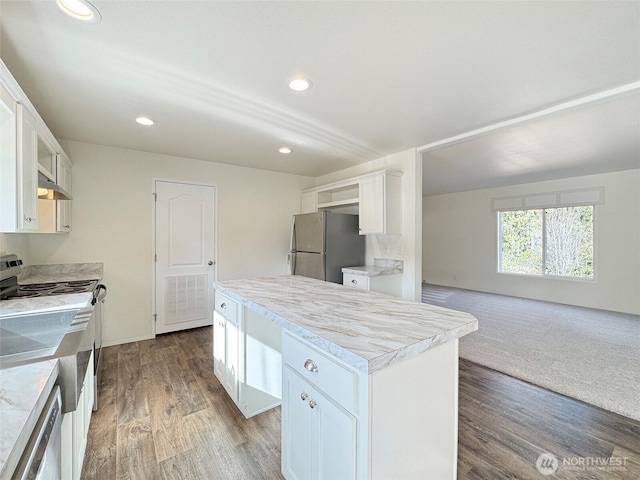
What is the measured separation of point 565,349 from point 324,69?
3918 mm

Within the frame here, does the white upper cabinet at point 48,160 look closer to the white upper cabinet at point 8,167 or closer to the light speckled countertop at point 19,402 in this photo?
the white upper cabinet at point 8,167

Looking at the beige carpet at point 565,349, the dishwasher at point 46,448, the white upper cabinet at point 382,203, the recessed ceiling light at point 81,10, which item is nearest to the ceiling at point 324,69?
the recessed ceiling light at point 81,10

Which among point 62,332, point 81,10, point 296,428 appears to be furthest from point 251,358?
point 81,10

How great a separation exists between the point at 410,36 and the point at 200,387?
2.96 metres

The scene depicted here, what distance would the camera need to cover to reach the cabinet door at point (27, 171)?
5.41 feet

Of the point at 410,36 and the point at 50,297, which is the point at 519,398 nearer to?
the point at 410,36

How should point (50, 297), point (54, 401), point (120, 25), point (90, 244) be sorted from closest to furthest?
point (54, 401) → point (120, 25) → point (50, 297) → point (90, 244)

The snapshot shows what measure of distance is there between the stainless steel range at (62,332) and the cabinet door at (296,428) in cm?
83

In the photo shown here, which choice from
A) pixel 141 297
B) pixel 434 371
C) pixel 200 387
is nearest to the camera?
pixel 434 371

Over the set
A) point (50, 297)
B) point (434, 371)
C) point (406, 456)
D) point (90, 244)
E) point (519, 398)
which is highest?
point (90, 244)

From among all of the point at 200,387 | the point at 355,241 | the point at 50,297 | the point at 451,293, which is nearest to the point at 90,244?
the point at 50,297

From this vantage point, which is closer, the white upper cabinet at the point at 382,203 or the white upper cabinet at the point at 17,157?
the white upper cabinet at the point at 17,157

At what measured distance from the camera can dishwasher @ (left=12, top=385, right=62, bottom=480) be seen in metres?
0.65

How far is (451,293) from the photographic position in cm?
651
